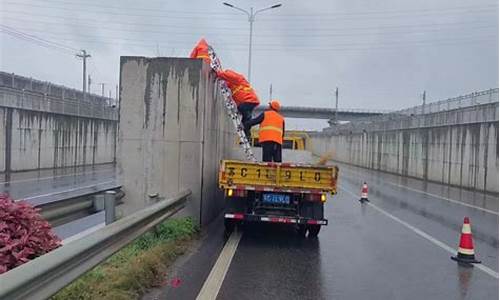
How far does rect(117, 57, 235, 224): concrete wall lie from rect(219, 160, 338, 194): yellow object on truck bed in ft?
2.75

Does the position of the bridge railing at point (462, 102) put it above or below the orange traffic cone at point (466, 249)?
above

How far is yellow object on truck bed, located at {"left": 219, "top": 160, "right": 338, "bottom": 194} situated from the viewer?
971 centimetres

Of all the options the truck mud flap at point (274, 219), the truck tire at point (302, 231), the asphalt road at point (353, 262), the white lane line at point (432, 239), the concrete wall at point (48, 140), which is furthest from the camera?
the concrete wall at point (48, 140)

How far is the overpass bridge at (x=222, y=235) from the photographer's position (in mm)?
6141

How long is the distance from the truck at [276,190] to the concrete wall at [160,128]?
0.82m

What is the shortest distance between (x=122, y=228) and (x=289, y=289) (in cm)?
213

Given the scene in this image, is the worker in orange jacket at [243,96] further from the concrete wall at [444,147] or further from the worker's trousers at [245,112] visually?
the concrete wall at [444,147]

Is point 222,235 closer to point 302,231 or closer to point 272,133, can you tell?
point 302,231

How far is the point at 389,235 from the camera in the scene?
11.1 meters

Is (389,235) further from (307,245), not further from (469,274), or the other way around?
(469,274)

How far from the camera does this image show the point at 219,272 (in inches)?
286

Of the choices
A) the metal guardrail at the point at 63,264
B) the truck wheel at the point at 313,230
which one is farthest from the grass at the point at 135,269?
the truck wheel at the point at 313,230

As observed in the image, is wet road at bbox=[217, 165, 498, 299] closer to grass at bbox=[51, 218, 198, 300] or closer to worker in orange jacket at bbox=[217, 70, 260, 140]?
grass at bbox=[51, 218, 198, 300]

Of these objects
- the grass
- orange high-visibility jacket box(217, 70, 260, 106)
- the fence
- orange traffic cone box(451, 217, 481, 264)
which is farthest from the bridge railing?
the fence
